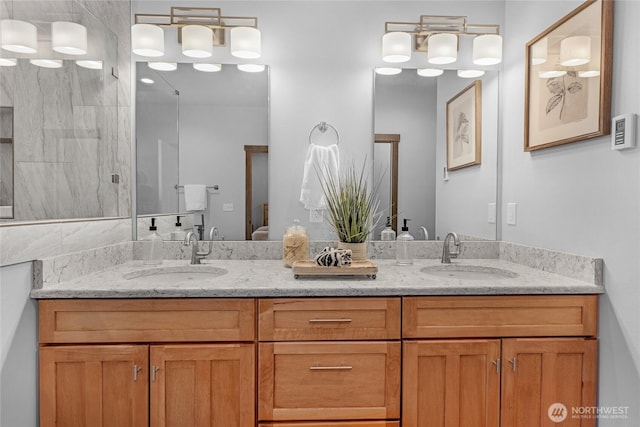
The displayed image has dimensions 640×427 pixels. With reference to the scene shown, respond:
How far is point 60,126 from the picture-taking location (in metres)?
1.58

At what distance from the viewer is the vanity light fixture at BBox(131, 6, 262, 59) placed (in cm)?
203

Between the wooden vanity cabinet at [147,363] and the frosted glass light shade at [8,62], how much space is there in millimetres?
828

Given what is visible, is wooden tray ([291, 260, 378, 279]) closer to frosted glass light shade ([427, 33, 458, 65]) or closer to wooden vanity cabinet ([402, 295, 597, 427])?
wooden vanity cabinet ([402, 295, 597, 427])

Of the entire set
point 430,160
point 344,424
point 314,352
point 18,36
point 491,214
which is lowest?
point 344,424

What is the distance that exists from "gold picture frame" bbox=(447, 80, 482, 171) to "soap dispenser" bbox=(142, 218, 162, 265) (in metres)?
1.63

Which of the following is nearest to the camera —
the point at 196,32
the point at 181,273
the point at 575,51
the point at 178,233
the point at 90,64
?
the point at 575,51

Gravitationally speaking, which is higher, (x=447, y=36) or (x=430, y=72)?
(x=447, y=36)

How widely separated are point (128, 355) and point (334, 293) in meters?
Result: 0.79

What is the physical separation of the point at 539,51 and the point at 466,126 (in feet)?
1.65

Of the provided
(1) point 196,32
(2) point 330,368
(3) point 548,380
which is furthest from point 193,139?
(3) point 548,380

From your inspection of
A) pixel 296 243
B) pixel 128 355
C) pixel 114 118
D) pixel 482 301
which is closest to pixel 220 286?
pixel 128 355

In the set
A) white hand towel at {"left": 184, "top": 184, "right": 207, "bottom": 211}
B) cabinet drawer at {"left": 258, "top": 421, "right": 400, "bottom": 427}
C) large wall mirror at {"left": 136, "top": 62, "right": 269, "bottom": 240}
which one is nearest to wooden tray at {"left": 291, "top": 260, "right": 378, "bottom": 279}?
cabinet drawer at {"left": 258, "top": 421, "right": 400, "bottom": 427}

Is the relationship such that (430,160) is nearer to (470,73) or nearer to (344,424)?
(470,73)

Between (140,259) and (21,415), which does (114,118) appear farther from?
(21,415)
